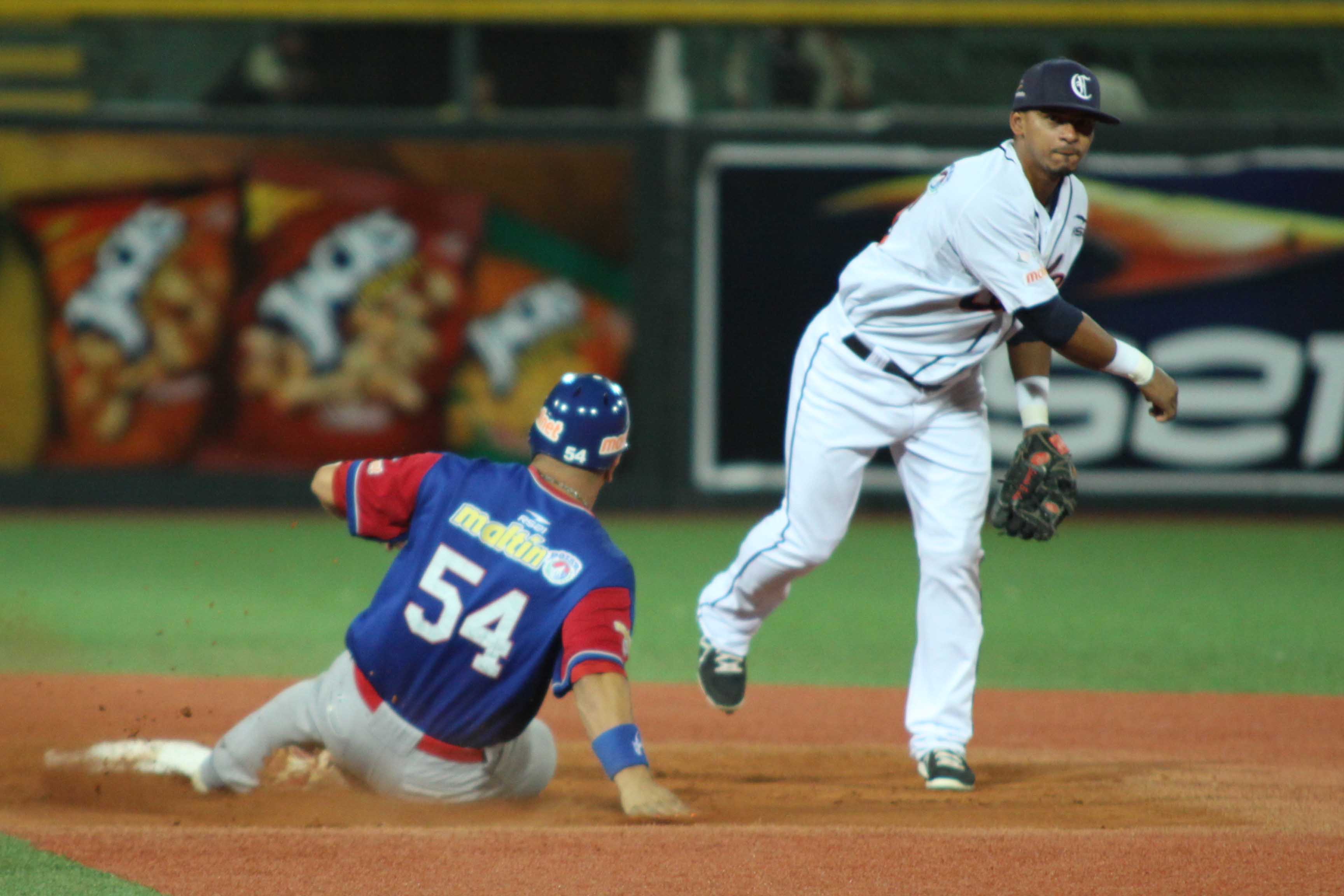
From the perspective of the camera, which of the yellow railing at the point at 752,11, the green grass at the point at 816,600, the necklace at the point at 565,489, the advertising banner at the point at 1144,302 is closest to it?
the necklace at the point at 565,489

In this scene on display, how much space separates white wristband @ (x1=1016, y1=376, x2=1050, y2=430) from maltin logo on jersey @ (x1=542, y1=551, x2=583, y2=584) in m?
1.57

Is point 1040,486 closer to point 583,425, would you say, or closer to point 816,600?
point 583,425

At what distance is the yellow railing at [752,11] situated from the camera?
10.8 metres

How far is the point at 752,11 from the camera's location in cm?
1092

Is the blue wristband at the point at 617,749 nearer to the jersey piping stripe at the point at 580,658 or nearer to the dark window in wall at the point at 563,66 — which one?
the jersey piping stripe at the point at 580,658

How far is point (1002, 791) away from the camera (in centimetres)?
422

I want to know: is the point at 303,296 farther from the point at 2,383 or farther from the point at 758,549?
the point at 758,549

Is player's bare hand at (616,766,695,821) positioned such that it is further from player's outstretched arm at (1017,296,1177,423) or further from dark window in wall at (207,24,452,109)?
dark window in wall at (207,24,452,109)

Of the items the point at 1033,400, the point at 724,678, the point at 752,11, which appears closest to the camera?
the point at 1033,400

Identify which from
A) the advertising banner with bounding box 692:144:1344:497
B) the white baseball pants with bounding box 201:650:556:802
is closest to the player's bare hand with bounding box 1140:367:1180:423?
the white baseball pants with bounding box 201:650:556:802

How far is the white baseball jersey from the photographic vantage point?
4090 mm

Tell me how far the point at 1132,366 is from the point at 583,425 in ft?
4.82

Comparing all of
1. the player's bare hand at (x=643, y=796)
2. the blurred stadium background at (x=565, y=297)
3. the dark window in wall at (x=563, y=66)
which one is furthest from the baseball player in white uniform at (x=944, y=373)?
the dark window in wall at (x=563, y=66)

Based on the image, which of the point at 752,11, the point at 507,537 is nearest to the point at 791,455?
the point at 507,537
